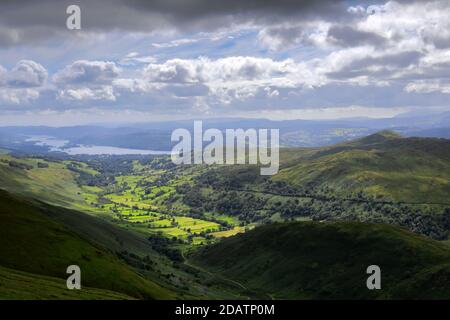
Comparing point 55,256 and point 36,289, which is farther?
point 55,256

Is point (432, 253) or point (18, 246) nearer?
point (18, 246)

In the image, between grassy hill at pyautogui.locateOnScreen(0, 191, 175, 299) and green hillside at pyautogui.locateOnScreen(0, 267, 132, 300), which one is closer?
green hillside at pyautogui.locateOnScreen(0, 267, 132, 300)

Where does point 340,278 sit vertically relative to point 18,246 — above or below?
below

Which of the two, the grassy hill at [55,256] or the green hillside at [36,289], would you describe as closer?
the green hillside at [36,289]

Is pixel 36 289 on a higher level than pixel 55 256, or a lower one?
higher
